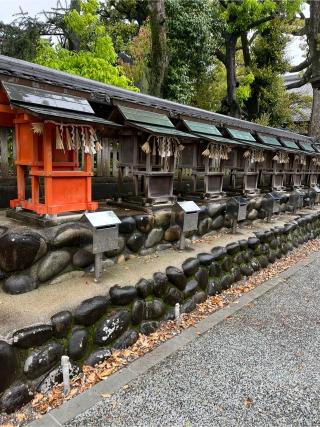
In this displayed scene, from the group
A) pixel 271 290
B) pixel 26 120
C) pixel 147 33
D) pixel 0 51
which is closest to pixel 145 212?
pixel 26 120

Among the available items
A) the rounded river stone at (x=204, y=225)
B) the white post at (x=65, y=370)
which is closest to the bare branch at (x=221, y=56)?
the rounded river stone at (x=204, y=225)

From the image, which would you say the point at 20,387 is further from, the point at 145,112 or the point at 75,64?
the point at 75,64

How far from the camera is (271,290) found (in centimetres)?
632

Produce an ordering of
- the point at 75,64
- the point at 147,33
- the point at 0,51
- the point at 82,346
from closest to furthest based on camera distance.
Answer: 1. the point at 82,346
2. the point at 75,64
3. the point at 0,51
4. the point at 147,33

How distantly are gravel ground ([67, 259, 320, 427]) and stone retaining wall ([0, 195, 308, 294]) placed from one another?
1.71 metres

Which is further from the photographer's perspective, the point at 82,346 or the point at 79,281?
the point at 79,281

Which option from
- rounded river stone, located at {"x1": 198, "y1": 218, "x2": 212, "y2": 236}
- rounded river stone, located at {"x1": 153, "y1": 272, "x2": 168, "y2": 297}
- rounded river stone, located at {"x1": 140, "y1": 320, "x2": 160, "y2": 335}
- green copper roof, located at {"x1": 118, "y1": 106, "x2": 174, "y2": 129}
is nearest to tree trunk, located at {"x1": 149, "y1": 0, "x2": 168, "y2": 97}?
green copper roof, located at {"x1": 118, "y1": 106, "x2": 174, "y2": 129}

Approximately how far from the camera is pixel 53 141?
4562mm

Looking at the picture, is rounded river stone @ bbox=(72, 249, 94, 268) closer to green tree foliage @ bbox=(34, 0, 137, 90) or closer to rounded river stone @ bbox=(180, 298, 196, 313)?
rounded river stone @ bbox=(180, 298, 196, 313)

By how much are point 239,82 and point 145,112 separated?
48.6 feet

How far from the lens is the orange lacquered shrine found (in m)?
3.90

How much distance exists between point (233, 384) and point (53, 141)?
13.5ft

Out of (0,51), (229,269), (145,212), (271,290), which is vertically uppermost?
(0,51)

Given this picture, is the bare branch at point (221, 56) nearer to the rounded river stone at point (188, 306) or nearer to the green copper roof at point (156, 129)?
the green copper roof at point (156, 129)
